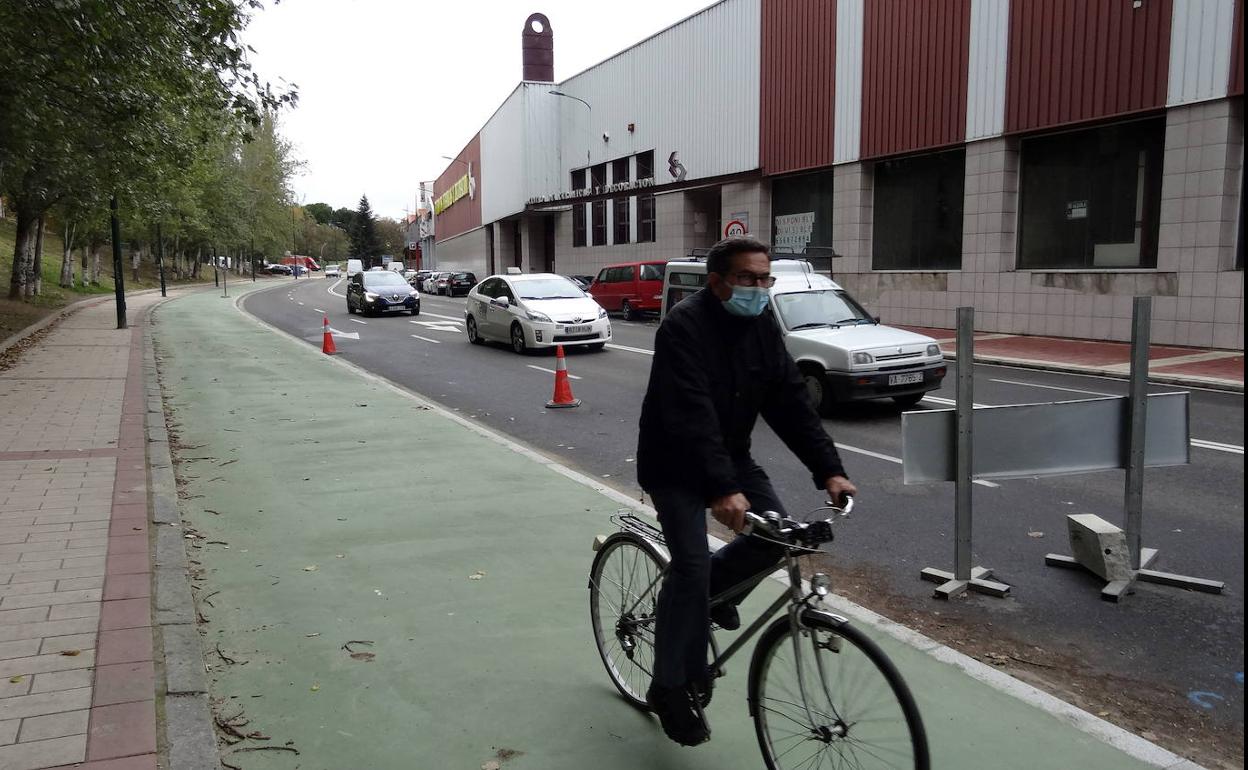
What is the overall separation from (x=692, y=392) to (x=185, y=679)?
8.19ft

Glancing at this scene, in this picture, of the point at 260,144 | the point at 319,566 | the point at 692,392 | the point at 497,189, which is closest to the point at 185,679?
the point at 319,566

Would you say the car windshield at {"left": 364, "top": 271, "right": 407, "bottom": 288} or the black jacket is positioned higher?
the car windshield at {"left": 364, "top": 271, "right": 407, "bottom": 288}

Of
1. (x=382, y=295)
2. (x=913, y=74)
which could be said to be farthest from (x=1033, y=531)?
(x=382, y=295)

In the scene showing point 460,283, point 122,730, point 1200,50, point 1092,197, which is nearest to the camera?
point 122,730

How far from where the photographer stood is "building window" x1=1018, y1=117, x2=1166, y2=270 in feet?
57.8

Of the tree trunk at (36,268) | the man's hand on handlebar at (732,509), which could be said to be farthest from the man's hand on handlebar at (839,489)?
the tree trunk at (36,268)

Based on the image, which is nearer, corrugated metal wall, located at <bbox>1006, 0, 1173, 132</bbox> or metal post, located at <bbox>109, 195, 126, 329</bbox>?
corrugated metal wall, located at <bbox>1006, 0, 1173, 132</bbox>

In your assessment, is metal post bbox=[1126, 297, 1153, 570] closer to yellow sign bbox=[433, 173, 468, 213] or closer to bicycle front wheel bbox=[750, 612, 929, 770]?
bicycle front wheel bbox=[750, 612, 929, 770]

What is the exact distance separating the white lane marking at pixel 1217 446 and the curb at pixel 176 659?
870cm

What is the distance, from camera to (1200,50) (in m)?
16.2

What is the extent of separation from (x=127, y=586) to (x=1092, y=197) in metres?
19.2

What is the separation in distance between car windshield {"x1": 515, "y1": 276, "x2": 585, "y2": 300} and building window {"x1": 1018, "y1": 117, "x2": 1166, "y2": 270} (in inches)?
399

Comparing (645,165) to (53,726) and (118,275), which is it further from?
(53,726)

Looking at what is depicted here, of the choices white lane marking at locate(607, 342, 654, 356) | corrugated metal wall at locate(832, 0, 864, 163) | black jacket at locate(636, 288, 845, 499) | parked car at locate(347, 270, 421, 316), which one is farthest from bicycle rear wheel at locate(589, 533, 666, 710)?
parked car at locate(347, 270, 421, 316)
